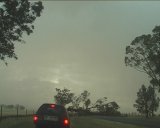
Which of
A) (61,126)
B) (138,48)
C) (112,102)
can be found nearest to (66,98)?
(112,102)

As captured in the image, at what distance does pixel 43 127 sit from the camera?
2155 cm

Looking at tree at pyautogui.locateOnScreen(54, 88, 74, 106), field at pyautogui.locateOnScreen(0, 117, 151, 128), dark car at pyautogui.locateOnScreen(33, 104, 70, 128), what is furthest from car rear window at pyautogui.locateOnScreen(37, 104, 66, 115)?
tree at pyautogui.locateOnScreen(54, 88, 74, 106)

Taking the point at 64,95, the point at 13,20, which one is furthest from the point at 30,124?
the point at 64,95

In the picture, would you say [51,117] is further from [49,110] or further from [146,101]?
[146,101]

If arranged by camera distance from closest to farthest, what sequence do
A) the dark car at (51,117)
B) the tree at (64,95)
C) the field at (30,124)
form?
the dark car at (51,117) → the field at (30,124) → the tree at (64,95)

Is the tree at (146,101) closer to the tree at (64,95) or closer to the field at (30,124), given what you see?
the tree at (64,95)

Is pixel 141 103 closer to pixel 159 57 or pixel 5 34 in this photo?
pixel 159 57

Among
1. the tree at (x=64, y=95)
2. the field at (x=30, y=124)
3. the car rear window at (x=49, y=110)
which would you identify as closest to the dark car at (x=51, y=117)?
the car rear window at (x=49, y=110)

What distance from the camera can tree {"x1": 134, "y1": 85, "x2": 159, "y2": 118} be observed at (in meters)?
121

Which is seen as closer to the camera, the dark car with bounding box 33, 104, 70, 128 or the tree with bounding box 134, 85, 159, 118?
the dark car with bounding box 33, 104, 70, 128

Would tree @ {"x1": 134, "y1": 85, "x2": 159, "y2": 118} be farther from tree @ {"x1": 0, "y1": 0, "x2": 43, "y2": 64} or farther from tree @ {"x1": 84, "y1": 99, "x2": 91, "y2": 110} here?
tree @ {"x1": 0, "y1": 0, "x2": 43, "y2": 64}

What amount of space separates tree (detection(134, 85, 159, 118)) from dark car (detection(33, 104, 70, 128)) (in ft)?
330

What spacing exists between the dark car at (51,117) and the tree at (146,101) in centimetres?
10060

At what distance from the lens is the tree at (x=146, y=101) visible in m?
121
